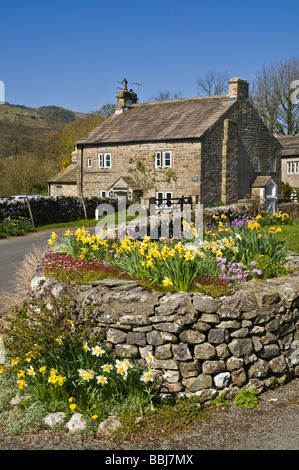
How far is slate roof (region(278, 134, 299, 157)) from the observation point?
4370 cm

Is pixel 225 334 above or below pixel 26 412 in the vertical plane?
above

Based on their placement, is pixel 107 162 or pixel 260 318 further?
pixel 107 162

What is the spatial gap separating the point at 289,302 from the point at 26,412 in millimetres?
3758

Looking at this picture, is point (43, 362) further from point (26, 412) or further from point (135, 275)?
point (135, 275)

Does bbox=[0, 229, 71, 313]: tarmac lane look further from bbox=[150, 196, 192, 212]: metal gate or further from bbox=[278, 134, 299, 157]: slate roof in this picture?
bbox=[278, 134, 299, 157]: slate roof

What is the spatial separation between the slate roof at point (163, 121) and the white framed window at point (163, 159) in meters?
0.99

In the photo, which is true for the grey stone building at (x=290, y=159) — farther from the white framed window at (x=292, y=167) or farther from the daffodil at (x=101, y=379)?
the daffodil at (x=101, y=379)

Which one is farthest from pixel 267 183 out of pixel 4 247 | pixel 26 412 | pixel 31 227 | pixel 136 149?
pixel 26 412

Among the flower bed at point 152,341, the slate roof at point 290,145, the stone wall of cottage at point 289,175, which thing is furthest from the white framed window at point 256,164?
the flower bed at point 152,341

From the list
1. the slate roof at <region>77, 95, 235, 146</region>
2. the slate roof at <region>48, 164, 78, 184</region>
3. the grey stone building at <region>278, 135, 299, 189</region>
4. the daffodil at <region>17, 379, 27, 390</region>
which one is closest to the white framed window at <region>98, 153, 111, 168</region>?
the slate roof at <region>77, 95, 235, 146</region>

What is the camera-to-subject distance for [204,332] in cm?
590

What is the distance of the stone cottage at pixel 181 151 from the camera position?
28531 mm

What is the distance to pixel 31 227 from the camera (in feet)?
74.3

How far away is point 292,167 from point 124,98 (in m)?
19.5
